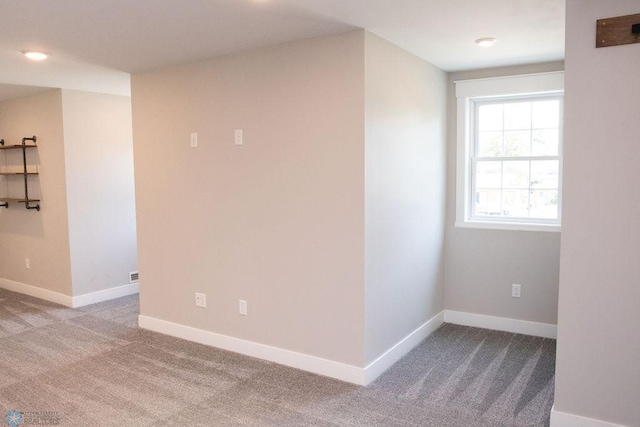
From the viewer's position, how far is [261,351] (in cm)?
367

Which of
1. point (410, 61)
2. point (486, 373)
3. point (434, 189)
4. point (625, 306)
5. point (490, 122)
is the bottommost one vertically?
point (486, 373)

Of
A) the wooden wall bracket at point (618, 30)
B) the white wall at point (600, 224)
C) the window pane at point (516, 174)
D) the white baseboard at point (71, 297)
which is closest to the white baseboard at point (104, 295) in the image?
the white baseboard at point (71, 297)

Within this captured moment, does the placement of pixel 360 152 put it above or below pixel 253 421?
above

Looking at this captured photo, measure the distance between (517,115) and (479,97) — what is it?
1.19 feet

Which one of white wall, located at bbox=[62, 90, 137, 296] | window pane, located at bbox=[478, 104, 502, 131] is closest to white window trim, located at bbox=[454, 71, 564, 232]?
window pane, located at bbox=[478, 104, 502, 131]

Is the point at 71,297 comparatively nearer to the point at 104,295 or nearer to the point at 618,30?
the point at 104,295

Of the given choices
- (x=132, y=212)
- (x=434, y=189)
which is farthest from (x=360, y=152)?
(x=132, y=212)

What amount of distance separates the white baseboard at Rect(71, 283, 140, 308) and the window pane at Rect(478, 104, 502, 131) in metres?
4.25

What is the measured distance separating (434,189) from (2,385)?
3.56m

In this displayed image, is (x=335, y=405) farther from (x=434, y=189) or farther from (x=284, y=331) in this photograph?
(x=434, y=189)

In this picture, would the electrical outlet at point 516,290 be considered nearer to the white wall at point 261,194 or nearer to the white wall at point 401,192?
the white wall at point 401,192

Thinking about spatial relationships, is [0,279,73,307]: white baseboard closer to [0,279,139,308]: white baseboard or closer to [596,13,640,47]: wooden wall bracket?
[0,279,139,308]: white baseboard

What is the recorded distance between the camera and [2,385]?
10.7 ft

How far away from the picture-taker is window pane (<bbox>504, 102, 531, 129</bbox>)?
13.8 ft
